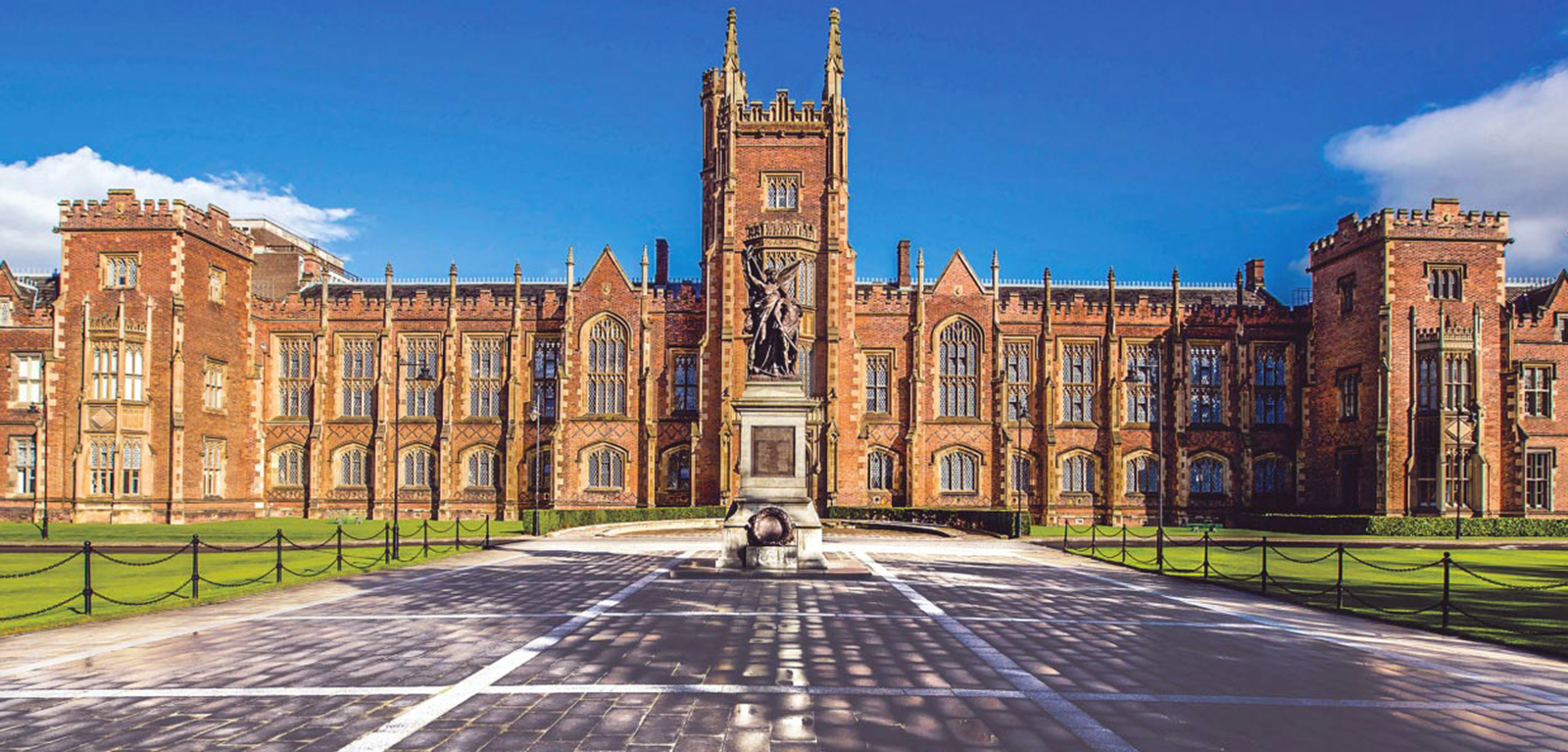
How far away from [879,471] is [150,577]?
3429 centimetres

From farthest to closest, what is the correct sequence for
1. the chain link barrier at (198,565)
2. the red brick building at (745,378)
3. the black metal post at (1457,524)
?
the red brick building at (745,378), the black metal post at (1457,524), the chain link barrier at (198,565)

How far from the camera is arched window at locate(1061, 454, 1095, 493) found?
50.9 m

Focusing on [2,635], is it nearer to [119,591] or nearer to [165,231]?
[119,591]

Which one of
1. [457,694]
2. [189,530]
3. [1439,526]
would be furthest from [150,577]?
[1439,526]

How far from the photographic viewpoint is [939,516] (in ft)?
144

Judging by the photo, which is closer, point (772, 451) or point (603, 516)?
point (772, 451)

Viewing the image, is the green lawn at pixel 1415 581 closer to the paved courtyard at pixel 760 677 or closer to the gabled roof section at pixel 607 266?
the paved courtyard at pixel 760 677

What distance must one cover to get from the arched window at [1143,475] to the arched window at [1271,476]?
15.4ft

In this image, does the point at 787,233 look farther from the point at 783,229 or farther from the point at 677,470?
the point at 677,470

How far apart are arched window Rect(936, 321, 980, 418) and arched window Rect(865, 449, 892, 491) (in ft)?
12.3

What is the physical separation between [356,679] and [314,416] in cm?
4501

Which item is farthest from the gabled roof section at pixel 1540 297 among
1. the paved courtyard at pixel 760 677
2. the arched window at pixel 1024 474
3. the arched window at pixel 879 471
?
the paved courtyard at pixel 760 677

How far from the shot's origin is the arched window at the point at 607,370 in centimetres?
5153

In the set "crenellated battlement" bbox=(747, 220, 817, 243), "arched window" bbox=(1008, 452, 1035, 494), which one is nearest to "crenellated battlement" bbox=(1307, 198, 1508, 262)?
"arched window" bbox=(1008, 452, 1035, 494)
